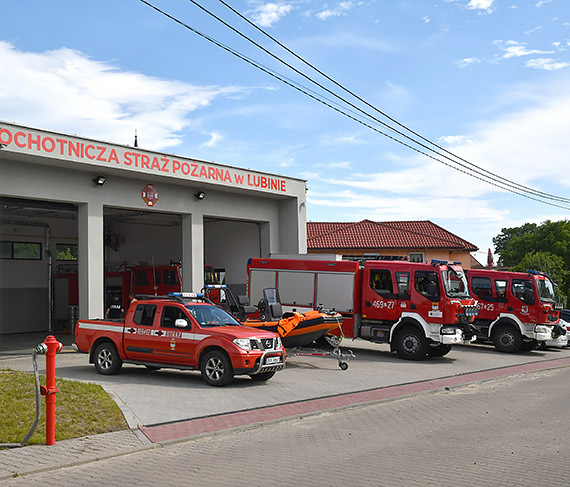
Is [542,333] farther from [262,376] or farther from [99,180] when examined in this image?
[99,180]

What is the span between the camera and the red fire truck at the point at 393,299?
18.4 metres

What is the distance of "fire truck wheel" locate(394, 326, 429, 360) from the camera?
18531 millimetres

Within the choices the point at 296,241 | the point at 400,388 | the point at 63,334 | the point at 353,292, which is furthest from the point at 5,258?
the point at 400,388

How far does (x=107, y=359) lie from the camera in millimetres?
14242

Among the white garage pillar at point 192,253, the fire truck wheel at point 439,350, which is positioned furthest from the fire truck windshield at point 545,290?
the white garage pillar at point 192,253

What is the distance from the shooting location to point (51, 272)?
93.4 feet

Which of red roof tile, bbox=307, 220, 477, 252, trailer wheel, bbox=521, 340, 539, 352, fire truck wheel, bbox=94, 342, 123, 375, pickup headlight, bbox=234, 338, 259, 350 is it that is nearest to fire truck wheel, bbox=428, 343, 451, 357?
trailer wheel, bbox=521, 340, 539, 352

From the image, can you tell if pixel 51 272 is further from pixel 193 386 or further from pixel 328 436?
pixel 328 436

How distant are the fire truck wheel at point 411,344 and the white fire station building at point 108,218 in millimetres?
7406

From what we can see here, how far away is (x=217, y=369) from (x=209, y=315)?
1384 millimetres

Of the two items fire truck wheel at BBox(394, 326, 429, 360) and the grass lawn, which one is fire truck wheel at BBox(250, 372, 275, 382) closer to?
the grass lawn

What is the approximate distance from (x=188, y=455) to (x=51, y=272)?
22.3 meters

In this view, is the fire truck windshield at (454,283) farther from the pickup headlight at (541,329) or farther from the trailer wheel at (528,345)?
the trailer wheel at (528,345)

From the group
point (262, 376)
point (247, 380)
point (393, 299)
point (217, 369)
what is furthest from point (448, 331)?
point (217, 369)
